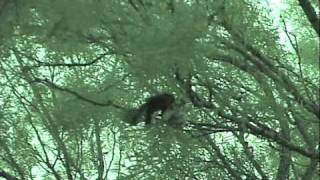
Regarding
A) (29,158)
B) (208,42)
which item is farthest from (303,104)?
(29,158)

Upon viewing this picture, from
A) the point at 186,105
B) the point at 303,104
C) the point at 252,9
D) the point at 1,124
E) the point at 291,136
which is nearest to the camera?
the point at 186,105

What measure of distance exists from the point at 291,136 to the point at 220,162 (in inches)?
18.8

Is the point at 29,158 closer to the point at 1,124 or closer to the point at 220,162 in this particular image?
the point at 1,124

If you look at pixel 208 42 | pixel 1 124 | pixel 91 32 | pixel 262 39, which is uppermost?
pixel 1 124

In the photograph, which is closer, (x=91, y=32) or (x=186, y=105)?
(x=91, y=32)

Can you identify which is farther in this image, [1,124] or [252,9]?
[1,124]

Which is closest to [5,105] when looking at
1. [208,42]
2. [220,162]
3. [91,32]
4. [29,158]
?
[29,158]

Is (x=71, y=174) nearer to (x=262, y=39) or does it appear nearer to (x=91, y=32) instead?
(x=262, y=39)

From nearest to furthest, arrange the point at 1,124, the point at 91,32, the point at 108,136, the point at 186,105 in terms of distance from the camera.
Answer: the point at 91,32, the point at 186,105, the point at 1,124, the point at 108,136

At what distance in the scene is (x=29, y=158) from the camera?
16.9 ft

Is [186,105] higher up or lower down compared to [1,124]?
Result: lower down

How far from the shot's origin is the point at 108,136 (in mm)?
4898

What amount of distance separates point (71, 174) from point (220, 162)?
137 cm

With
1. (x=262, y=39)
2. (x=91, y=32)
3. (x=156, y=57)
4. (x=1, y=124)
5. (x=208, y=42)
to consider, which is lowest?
(x=156, y=57)
